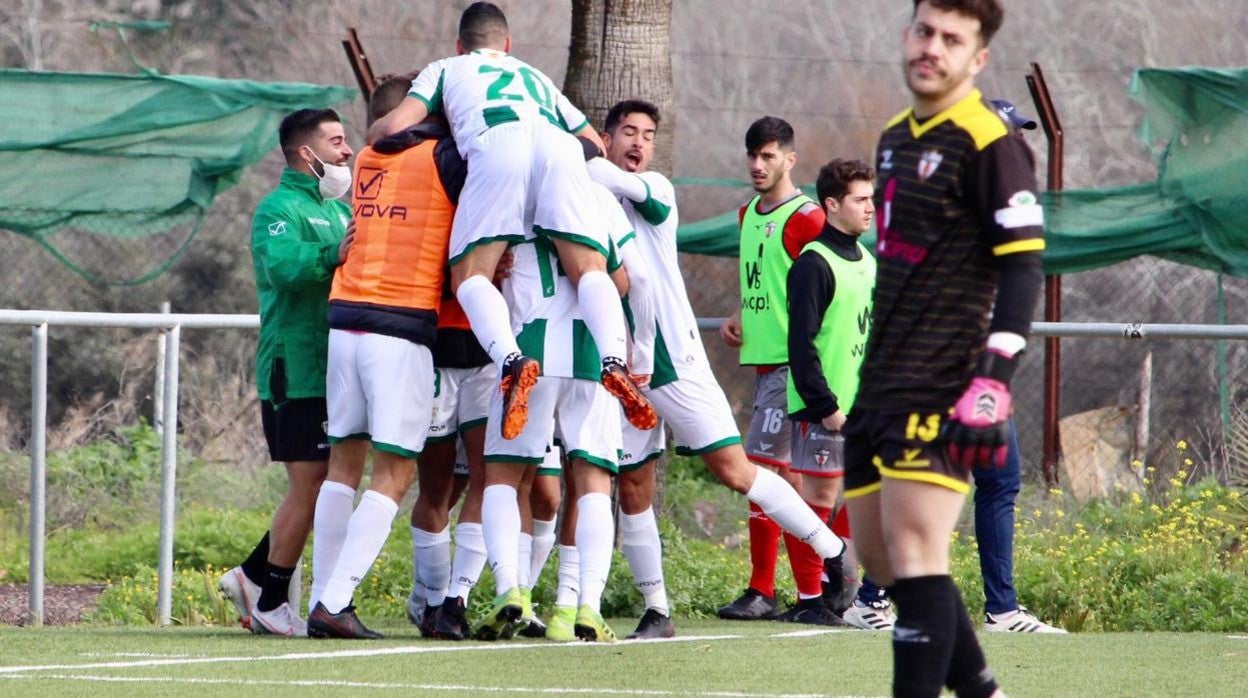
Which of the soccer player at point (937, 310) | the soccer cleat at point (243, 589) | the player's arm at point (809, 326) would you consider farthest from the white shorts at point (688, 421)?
the soccer player at point (937, 310)

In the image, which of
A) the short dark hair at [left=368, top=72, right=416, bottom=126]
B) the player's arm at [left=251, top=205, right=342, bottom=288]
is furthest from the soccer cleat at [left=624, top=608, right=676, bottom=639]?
the short dark hair at [left=368, top=72, right=416, bottom=126]

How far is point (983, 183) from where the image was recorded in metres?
4.58

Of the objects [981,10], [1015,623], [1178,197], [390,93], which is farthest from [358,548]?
[1178,197]

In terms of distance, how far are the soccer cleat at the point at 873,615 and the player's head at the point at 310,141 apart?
2.78 metres

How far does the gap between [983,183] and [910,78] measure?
0.32 meters

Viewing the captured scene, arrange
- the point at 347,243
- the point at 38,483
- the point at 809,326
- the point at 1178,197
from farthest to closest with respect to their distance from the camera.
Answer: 1. the point at 1178,197
2. the point at 38,483
3. the point at 809,326
4. the point at 347,243

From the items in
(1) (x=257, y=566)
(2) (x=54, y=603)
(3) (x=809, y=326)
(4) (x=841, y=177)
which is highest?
(4) (x=841, y=177)

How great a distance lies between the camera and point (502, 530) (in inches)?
273

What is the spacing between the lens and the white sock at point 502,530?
6906 millimetres

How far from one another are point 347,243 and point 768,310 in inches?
91.7

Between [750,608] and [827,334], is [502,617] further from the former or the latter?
[827,334]

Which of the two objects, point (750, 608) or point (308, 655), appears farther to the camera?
point (750, 608)

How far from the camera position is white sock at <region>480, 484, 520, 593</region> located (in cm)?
691

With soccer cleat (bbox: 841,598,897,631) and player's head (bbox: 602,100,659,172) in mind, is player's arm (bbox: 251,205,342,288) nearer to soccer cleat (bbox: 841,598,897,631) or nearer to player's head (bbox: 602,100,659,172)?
player's head (bbox: 602,100,659,172)
